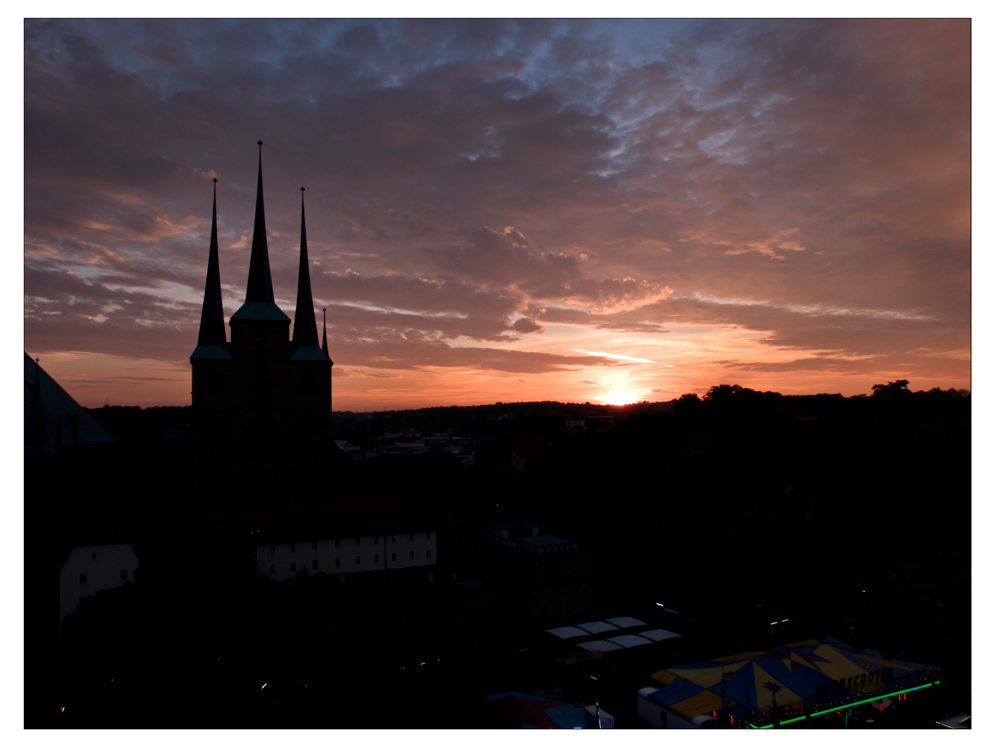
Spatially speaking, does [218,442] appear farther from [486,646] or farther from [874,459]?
[874,459]

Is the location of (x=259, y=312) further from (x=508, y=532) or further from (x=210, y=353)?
(x=508, y=532)

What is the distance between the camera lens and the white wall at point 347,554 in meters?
22.5

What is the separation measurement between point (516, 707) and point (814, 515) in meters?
20.6

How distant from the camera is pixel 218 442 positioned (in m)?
32.8

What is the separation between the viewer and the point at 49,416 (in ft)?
86.8

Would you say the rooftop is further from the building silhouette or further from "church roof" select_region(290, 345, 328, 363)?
"church roof" select_region(290, 345, 328, 363)

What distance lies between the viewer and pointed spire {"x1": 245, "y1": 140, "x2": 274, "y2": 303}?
1276 inches

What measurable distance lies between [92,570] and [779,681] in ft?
59.1

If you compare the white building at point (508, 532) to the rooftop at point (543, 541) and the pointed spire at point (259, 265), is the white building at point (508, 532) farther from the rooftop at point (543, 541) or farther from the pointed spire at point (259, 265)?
the pointed spire at point (259, 265)

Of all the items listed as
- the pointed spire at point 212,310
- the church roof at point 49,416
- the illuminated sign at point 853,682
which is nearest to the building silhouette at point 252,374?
the pointed spire at point 212,310

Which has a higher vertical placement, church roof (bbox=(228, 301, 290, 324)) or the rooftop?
church roof (bbox=(228, 301, 290, 324))

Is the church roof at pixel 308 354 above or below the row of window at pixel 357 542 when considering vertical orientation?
above

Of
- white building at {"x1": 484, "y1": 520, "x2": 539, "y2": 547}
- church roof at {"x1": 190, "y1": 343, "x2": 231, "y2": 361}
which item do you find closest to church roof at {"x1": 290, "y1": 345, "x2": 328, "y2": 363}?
church roof at {"x1": 190, "y1": 343, "x2": 231, "y2": 361}
